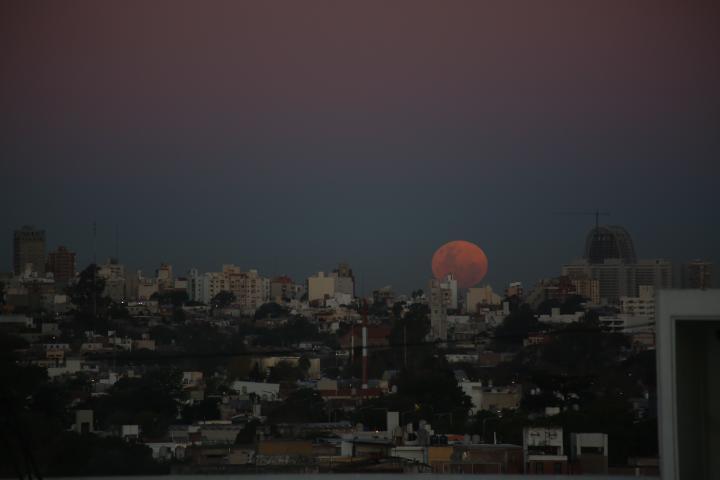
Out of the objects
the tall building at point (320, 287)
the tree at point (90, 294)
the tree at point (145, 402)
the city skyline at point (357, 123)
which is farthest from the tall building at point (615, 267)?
the tree at point (90, 294)

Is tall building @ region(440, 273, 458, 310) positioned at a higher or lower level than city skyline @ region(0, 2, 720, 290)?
lower

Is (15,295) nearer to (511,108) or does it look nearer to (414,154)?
(414,154)

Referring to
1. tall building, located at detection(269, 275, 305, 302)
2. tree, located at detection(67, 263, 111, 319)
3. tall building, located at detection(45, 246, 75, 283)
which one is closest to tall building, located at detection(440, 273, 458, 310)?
tall building, located at detection(269, 275, 305, 302)

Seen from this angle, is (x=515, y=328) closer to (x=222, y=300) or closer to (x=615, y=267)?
(x=615, y=267)

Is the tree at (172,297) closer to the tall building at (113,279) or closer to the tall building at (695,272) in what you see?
the tall building at (113,279)

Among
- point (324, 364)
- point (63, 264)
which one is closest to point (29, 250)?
point (63, 264)

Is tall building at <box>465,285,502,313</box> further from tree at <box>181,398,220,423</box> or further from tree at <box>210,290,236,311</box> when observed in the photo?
tree at <box>181,398,220,423</box>
